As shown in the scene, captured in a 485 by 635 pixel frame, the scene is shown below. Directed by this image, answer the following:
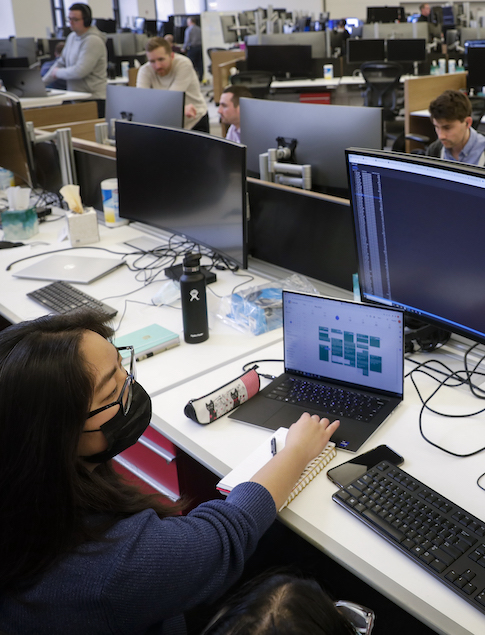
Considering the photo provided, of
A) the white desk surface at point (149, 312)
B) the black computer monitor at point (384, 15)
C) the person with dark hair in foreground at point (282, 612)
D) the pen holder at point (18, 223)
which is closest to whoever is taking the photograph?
the person with dark hair in foreground at point (282, 612)

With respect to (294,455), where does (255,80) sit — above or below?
above

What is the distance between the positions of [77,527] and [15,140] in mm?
2184

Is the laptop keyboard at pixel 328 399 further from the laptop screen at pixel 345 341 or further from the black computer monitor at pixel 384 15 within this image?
the black computer monitor at pixel 384 15

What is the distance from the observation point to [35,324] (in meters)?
0.87

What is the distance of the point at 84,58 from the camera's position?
5254 millimetres

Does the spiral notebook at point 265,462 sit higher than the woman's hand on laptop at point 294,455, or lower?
lower

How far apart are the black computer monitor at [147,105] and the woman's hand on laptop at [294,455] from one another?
167 cm

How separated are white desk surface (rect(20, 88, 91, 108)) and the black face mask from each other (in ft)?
14.6

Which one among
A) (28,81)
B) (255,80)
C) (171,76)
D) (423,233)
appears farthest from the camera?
(255,80)

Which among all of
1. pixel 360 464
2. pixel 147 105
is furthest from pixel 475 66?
pixel 360 464

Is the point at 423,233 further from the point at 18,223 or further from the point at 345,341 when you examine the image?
the point at 18,223

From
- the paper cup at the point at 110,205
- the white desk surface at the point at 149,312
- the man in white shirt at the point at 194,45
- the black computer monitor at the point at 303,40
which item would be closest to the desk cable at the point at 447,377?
the white desk surface at the point at 149,312

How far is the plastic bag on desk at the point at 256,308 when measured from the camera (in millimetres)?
1609

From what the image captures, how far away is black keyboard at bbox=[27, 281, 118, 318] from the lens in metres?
1.74
